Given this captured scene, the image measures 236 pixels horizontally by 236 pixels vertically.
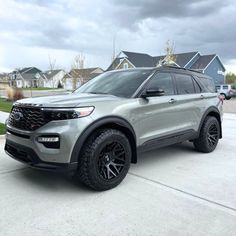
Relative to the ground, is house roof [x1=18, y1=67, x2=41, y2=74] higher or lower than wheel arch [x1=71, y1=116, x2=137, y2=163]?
higher

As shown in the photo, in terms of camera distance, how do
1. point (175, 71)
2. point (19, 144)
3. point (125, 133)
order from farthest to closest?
point (175, 71) → point (125, 133) → point (19, 144)

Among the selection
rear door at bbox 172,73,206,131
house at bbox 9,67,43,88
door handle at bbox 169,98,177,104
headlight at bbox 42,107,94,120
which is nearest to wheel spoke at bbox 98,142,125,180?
headlight at bbox 42,107,94,120

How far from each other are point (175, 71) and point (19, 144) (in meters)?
3.13

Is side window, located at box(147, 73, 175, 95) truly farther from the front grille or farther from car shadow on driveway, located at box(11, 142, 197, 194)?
the front grille

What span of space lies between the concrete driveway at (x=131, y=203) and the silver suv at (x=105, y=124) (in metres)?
0.39

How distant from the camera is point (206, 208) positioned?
132 inches

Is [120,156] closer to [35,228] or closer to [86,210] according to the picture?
[86,210]

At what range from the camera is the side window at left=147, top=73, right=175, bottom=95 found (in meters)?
4.71

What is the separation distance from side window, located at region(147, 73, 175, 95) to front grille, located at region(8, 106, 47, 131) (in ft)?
6.17

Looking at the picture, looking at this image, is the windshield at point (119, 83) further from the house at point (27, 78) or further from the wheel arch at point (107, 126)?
the house at point (27, 78)

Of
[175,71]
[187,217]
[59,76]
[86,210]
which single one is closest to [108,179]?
[86,210]

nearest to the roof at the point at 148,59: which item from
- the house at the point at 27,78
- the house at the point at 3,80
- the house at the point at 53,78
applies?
the house at the point at 3,80

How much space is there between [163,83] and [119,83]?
811 mm

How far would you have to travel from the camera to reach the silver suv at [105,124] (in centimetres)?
351
